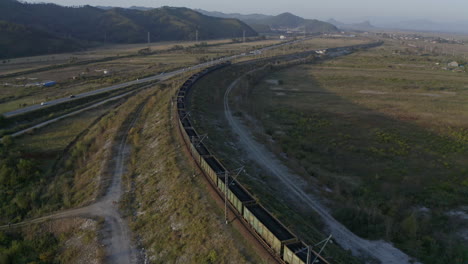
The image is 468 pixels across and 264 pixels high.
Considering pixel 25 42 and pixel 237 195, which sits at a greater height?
pixel 25 42

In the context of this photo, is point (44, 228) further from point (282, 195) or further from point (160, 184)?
point (282, 195)

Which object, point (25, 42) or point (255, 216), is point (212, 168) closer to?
point (255, 216)

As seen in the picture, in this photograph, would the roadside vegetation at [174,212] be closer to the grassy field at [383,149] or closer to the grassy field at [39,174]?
the grassy field at [39,174]

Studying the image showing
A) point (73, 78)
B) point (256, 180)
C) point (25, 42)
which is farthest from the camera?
point (25, 42)

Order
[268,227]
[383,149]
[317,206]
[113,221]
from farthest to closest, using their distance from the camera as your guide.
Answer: [383,149] < [317,206] < [113,221] < [268,227]

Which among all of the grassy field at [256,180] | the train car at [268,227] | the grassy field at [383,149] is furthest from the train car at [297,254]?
the grassy field at [383,149]

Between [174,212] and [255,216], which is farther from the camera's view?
[174,212]

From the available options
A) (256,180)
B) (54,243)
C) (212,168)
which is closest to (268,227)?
(212,168)
